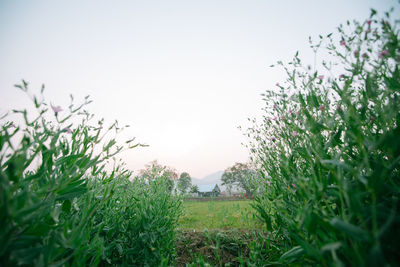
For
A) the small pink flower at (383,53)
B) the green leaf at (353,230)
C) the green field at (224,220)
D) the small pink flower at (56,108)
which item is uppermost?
the small pink flower at (383,53)

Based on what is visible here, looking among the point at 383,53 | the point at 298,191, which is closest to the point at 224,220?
the point at 298,191

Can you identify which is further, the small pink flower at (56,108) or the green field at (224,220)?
the green field at (224,220)

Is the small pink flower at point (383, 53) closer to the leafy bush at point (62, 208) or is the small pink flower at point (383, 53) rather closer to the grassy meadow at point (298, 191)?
the grassy meadow at point (298, 191)

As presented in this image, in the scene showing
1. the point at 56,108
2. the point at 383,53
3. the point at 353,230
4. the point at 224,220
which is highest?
the point at 383,53

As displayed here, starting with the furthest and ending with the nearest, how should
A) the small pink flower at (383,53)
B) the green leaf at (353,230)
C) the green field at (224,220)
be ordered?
the green field at (224,220) < the small pink flower at (383,53) < the green leaf at (353,230)

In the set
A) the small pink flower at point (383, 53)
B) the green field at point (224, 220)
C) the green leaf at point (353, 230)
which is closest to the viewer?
the green leaf at point (353, 230)

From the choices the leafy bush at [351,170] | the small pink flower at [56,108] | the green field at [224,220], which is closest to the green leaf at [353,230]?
the leafy bush at [351,170]

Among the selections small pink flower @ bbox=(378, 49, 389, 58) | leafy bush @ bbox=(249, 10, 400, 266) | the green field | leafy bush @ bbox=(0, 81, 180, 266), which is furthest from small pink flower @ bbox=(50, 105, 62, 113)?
the green field

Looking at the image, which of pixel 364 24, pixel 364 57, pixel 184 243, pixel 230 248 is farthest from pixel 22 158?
pixel 184 243

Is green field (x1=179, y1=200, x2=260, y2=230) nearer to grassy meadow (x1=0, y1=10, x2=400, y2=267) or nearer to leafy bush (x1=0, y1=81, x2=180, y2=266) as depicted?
grassy meadow (x1=0, y1=10, x2=400, y2=267)

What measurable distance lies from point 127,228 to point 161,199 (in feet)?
1.87

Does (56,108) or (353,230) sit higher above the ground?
(56,108)

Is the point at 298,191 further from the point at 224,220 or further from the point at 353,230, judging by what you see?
the point at 224,220

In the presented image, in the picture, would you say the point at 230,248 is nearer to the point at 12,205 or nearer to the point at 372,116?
the point at 372,116
